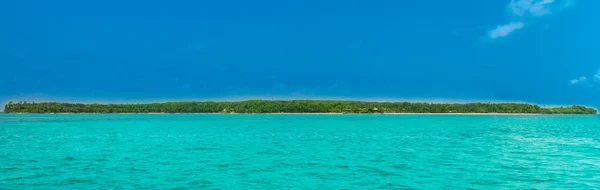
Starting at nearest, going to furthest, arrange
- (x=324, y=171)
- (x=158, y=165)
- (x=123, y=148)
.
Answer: (x=324, y=171)
(x=158, y=165)
(x=123, y=148)

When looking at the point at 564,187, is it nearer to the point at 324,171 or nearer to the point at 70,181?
the point at 324,171

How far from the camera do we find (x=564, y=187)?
16.5 meters

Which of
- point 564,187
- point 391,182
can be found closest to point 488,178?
point 564,187

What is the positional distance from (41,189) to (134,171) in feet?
13.5

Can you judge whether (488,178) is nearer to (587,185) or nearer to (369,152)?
(587,185)

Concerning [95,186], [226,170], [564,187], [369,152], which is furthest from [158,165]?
[564,187]

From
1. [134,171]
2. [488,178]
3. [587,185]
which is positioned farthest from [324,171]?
[587,185]

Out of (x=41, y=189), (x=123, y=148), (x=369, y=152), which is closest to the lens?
(x=41, y=189)

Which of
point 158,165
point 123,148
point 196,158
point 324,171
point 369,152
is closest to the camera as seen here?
point 324,171

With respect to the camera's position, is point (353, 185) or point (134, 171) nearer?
point (353, 185)

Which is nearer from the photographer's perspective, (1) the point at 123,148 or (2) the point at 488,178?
(2) the point at 488,178

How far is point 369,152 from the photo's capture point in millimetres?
27922

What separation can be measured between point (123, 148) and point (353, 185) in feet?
60.3

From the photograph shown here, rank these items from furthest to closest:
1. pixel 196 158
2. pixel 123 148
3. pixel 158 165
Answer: pixel 123 148, pixel 196 158, pixel 158 165
